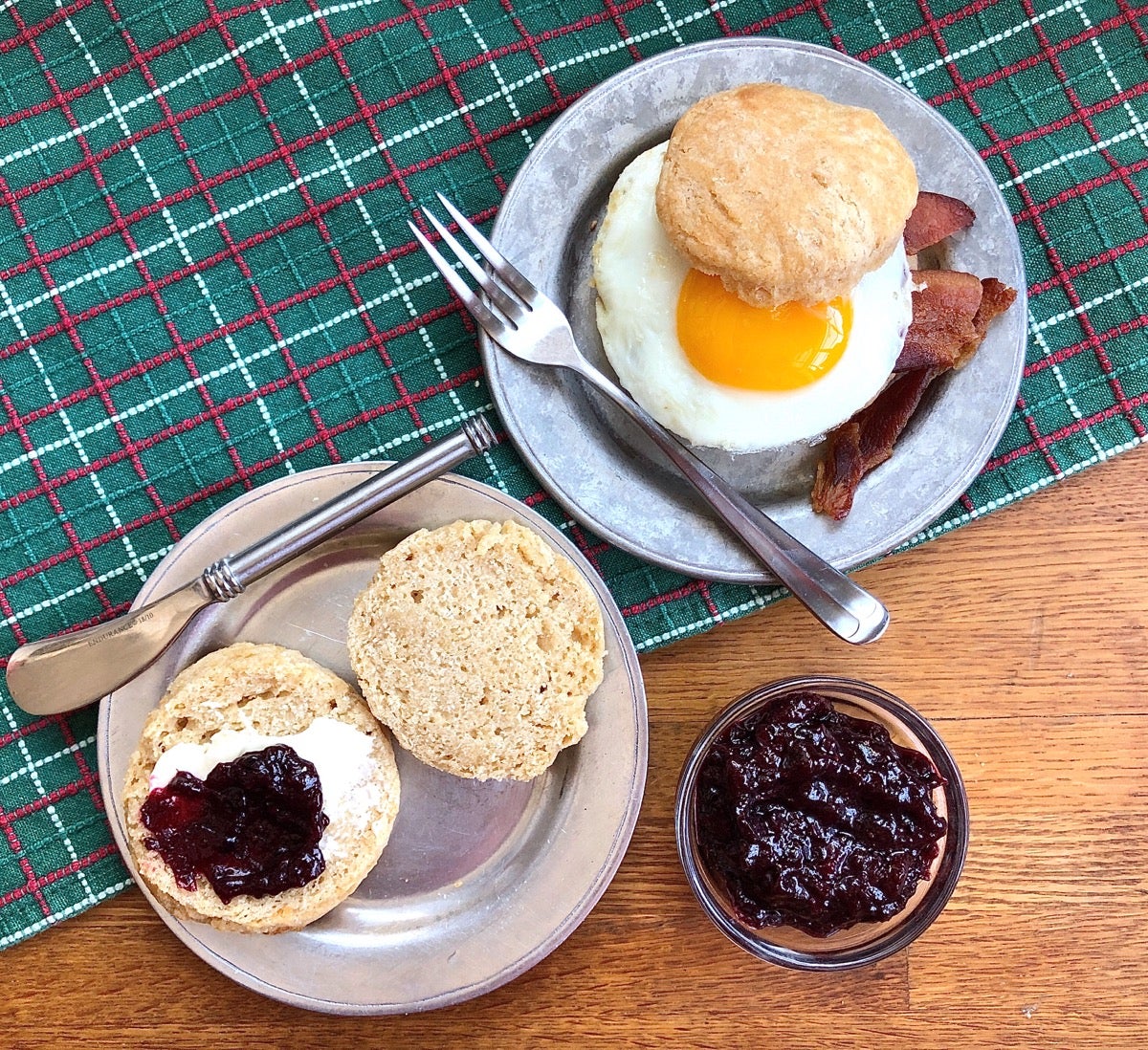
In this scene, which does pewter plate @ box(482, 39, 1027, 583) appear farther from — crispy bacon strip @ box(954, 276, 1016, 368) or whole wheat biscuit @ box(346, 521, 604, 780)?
whole wheat biscuit @ box(346, 521, 604, 780)

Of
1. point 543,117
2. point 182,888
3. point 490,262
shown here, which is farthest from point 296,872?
point 543,117

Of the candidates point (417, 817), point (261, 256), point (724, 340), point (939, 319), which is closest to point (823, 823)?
point (417, 817)

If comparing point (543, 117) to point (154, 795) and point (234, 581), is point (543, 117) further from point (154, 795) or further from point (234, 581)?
point (154, 795)

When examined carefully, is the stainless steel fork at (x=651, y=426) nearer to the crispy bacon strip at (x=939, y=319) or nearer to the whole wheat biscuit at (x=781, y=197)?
the whole wheat biscuit at (x=781, y=197)

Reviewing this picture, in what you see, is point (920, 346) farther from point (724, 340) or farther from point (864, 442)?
point (724, 340)

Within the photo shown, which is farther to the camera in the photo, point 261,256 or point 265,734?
point 261,256

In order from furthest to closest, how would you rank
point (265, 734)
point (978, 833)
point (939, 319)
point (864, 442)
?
point (978, 833)
point (864, 442)
point (939, 319)
point (265, 734)

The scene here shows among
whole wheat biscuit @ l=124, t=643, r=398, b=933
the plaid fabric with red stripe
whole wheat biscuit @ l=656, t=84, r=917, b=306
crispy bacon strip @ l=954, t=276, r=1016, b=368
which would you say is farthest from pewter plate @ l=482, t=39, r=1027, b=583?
whole wheat biscuit @ l=124, t=643, r=398, b=933
